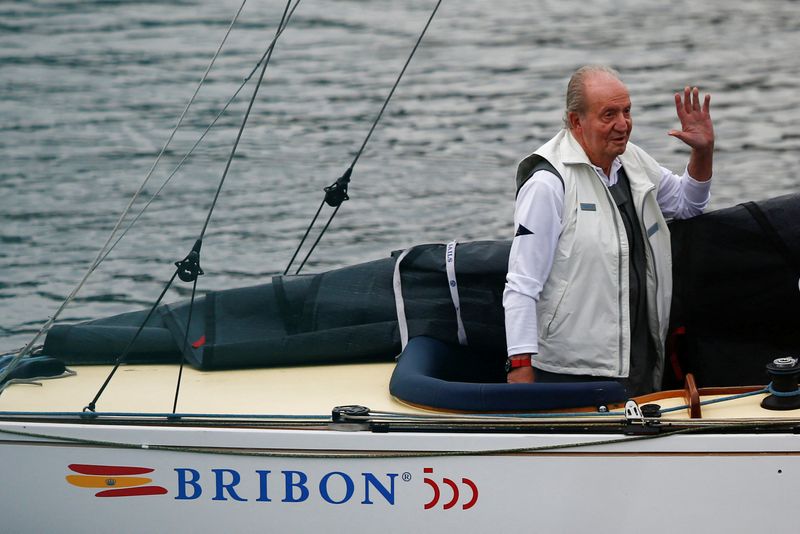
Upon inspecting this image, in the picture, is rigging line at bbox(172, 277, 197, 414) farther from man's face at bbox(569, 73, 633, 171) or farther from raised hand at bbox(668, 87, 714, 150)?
raised hand at bbox(668, 87, 714, 150)

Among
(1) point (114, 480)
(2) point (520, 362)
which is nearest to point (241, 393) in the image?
(1) point (114, 480)

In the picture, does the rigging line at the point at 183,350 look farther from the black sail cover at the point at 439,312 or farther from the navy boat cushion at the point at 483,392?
the navy boat cushion at the point at 483,392

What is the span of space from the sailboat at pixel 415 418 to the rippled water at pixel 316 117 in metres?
3.63

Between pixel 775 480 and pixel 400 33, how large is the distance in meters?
12.1

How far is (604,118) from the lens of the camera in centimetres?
345

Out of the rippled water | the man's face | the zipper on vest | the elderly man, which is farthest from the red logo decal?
the rippled water

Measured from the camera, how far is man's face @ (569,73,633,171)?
3.43m

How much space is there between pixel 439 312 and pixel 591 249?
31.4 inches

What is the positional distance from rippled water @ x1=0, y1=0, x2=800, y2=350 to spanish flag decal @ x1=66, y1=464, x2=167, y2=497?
3.82m

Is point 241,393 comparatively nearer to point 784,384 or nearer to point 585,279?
point 585,279

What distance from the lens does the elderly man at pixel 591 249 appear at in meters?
3.45

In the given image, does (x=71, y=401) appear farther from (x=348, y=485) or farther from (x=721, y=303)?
(x=721, y=303)

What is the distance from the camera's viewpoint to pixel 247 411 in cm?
383

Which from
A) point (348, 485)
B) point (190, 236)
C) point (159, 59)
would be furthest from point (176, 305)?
point (159, 59)
